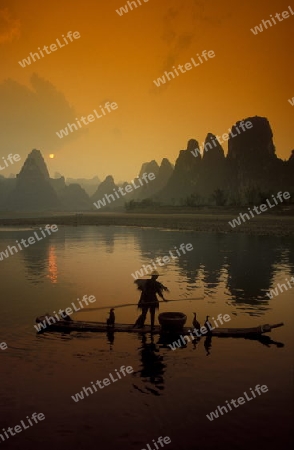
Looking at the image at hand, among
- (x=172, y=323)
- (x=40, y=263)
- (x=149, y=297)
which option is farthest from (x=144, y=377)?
(x=40, y=263)

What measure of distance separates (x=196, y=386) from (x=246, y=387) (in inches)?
49.1

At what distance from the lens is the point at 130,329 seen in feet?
48.4

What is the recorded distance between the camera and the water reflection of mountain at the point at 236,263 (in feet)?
77.3

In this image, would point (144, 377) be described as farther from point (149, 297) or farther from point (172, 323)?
point (149, 297)

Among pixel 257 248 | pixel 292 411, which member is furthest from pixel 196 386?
pixel 257 248

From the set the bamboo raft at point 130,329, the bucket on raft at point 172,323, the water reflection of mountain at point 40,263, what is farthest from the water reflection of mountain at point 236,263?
the water reflection of mountain at point 40,263

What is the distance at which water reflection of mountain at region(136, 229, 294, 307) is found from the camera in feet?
77.3

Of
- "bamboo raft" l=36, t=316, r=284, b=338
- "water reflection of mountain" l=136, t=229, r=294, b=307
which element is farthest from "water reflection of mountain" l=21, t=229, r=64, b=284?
"bamboo raft" l=36, t=316, r=284, b=338

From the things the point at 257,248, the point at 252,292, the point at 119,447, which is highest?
the point at 119,447

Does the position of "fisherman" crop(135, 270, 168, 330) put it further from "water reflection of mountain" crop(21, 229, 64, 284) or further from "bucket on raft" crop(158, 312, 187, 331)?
"water reflection of mountain" crop(21, 229, 64, 284)

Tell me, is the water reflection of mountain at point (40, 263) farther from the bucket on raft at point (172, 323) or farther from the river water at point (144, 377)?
the bucket on raft at point (172, 323)

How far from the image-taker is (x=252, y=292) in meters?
22.7

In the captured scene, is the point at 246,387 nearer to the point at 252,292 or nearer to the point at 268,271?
the point at 252,292

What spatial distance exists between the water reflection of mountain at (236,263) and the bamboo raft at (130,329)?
5714 millimetres
